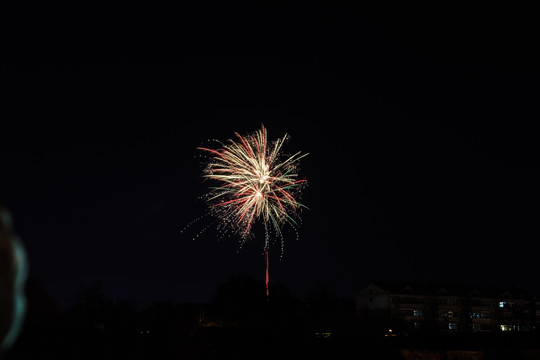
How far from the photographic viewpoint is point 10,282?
2.44 metres

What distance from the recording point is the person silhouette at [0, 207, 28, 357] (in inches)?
94.4

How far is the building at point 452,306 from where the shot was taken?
241 ft

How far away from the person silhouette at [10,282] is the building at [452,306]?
212 ft

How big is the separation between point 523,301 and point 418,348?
52749 millimetres

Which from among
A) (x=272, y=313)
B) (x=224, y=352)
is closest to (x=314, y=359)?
(x=224, y=352)

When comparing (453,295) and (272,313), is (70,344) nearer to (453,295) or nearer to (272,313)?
(272,313)

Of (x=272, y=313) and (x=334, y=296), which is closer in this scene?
(x=272, y=313)

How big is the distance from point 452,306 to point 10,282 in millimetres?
82600

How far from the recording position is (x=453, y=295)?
79125 millimetres

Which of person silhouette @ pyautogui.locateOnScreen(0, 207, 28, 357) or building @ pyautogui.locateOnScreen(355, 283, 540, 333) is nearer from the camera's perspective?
person silhouette @ pyautogui.locateOnScreen(0, 207, 28, 357)

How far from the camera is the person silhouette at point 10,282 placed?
2398mm

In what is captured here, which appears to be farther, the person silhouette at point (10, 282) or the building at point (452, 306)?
the building at point (452, 306)

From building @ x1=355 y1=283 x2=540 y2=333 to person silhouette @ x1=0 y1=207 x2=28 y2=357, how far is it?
64.7 meters

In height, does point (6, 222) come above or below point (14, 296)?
above
